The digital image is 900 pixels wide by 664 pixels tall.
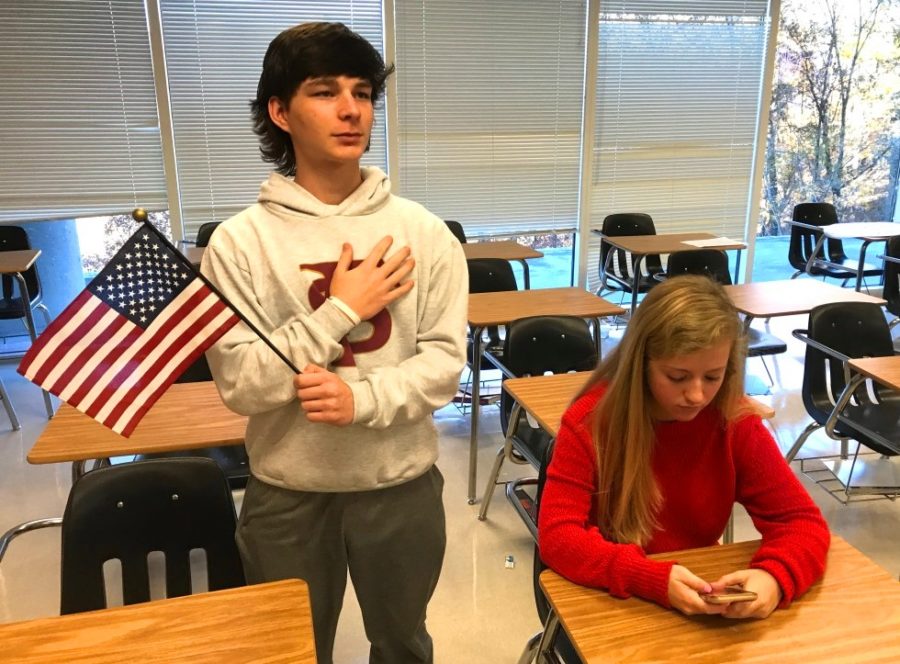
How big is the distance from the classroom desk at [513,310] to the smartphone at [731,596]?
1.82 meters

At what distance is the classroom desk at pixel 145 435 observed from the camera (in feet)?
6.15

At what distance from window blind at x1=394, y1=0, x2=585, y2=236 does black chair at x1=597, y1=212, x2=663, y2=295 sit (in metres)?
0.55

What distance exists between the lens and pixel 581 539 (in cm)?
122

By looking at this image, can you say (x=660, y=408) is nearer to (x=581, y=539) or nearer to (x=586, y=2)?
(x=581, y=539)

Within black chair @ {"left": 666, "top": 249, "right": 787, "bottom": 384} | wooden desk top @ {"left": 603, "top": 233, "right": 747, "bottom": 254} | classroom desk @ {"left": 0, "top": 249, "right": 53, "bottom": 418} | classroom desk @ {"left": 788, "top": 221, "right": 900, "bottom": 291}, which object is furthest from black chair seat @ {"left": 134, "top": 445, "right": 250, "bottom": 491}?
classroom desk @ {"left": 788, "top": 221, "right": 900, "bottom": 291}

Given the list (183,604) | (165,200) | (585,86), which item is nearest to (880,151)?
(585,86)

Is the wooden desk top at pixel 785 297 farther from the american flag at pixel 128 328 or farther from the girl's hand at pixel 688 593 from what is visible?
the american flag at pixel 128 328

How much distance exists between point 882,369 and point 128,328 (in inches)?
93.1

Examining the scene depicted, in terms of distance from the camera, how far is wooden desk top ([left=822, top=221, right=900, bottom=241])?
5082 millimetres

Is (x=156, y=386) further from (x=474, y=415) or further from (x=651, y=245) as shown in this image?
(x=651, y=245)

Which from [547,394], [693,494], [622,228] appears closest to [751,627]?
[693,494]

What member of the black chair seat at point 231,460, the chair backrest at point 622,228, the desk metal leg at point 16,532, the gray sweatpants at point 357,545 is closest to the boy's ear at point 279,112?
the gray sweatpants at point 357,545

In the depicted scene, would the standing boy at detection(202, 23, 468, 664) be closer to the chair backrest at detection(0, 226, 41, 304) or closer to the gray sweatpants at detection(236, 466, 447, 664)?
the gray sweatpants at detection(236, 466, 447, 664)

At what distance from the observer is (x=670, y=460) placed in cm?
136
